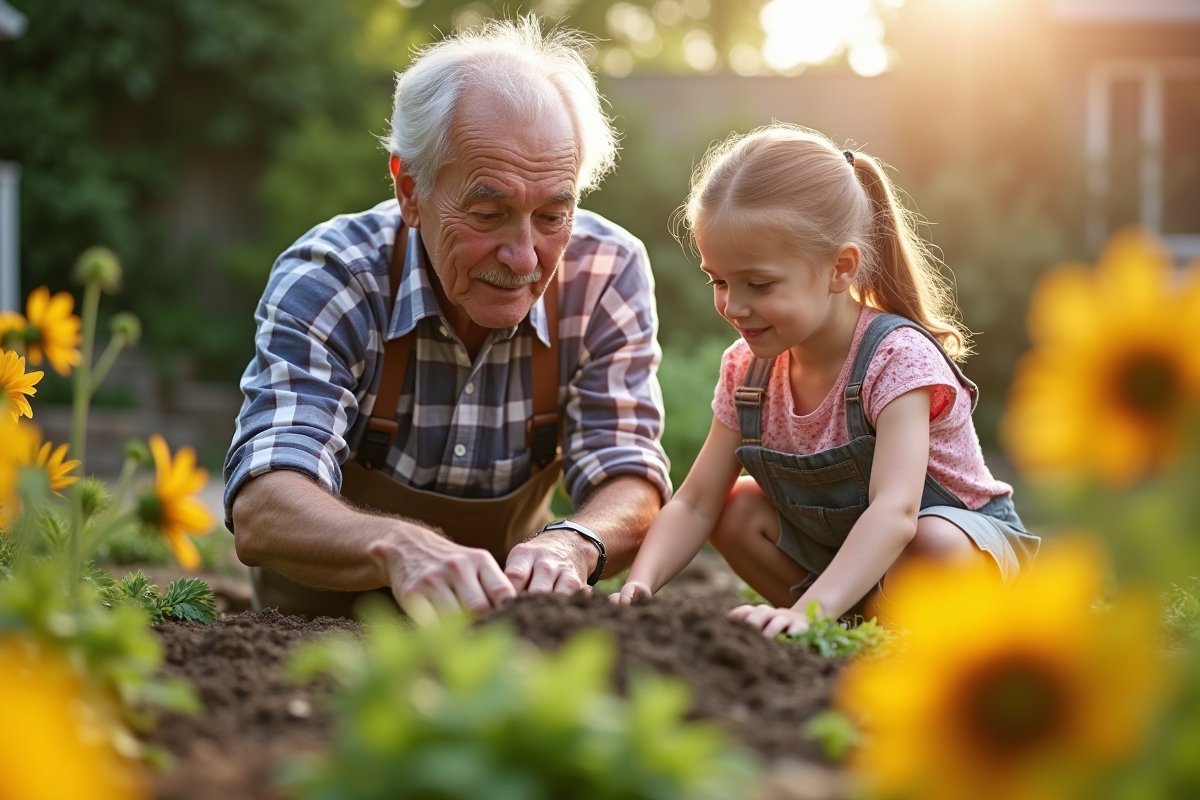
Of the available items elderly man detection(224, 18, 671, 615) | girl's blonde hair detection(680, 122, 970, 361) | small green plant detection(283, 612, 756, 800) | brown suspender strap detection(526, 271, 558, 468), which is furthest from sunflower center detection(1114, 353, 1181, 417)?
brown suspender strap detection(526, 271, 558, 468)

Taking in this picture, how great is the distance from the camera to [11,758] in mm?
817

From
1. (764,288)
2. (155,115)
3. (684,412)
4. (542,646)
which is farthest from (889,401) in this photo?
(155,115)

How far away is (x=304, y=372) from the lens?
2.81 meters

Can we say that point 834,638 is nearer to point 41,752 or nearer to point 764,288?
point 764,288

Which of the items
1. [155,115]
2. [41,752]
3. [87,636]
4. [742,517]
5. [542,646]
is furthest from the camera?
[155,115]

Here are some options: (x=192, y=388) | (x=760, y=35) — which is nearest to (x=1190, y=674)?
(x=192, y=388)

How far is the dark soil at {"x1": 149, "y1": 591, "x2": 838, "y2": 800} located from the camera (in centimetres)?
124

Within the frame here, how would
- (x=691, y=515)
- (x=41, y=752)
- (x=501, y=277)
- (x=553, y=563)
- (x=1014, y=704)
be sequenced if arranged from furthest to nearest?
1. (x=691, y=515)
2. (x=501, y=277)
3. (x=553, y=563)
4. (x=1014, y=704)
5. (x=41, y=752)

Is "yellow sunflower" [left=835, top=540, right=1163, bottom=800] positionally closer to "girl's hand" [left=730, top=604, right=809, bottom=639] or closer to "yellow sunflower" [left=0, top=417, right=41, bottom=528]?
"yellow sunflower" [left=0, top=417, right=41, bottom=528]

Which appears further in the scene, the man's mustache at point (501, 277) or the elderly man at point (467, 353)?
the man's mustache at point (501, 277)

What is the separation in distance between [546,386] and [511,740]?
2.28 meters

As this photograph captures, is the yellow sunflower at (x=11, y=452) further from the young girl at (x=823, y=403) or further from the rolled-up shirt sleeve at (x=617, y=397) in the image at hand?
the rolled-up shirt sleeve at (x=617, y=397)

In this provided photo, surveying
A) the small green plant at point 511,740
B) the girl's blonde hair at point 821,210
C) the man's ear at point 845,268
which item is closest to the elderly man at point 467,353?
the girl's blonde hair at point 821,210

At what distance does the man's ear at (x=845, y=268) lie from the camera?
9.11 ft
